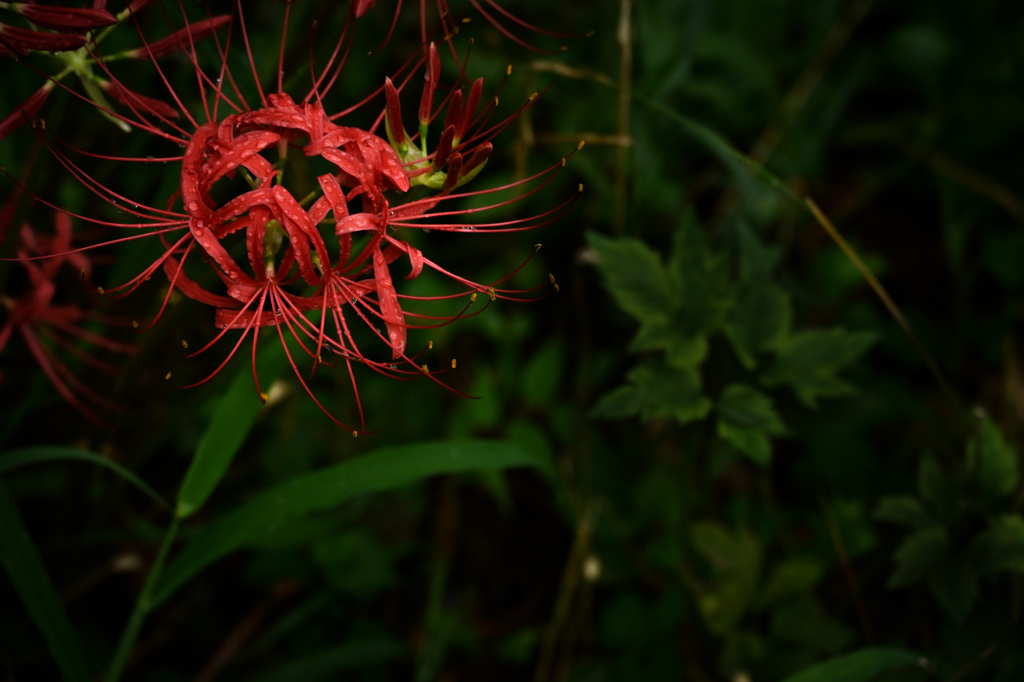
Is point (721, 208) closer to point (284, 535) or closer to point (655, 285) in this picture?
point (655, 285)

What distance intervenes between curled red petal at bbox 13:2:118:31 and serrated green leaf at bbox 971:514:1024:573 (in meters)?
1.70

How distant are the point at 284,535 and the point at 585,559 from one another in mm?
697

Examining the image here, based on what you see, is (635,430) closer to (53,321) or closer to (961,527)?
(961,527)

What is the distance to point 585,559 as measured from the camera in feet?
5.34

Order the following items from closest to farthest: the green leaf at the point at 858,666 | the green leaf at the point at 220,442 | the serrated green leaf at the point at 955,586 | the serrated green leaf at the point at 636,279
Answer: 1. the green leaf at the point at 220,442
2. the green leaf at the point at 858,666
3. the serrated green leaf at the point at 955,586
4. the serrated green leaf at the point at 636,279

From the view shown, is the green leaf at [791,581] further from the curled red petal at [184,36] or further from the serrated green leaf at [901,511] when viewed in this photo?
the curled red petal at [184,36]

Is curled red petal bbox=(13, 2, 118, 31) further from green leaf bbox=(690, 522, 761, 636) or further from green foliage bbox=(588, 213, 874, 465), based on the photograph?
green leaf bbox=(690, 522, 761, 636)

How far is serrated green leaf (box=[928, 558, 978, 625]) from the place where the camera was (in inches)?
51.3

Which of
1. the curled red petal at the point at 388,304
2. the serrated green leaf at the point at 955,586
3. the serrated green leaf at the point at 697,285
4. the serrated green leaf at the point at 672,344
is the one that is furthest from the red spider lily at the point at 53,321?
the serrated green leaf at the point at 955,586

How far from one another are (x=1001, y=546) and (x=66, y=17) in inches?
69.1

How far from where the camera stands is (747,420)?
1.37 m

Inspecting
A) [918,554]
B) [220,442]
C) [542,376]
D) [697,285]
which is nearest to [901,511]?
[918,554]

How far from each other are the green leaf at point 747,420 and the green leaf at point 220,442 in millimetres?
895

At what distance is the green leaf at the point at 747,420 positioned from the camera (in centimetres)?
133
